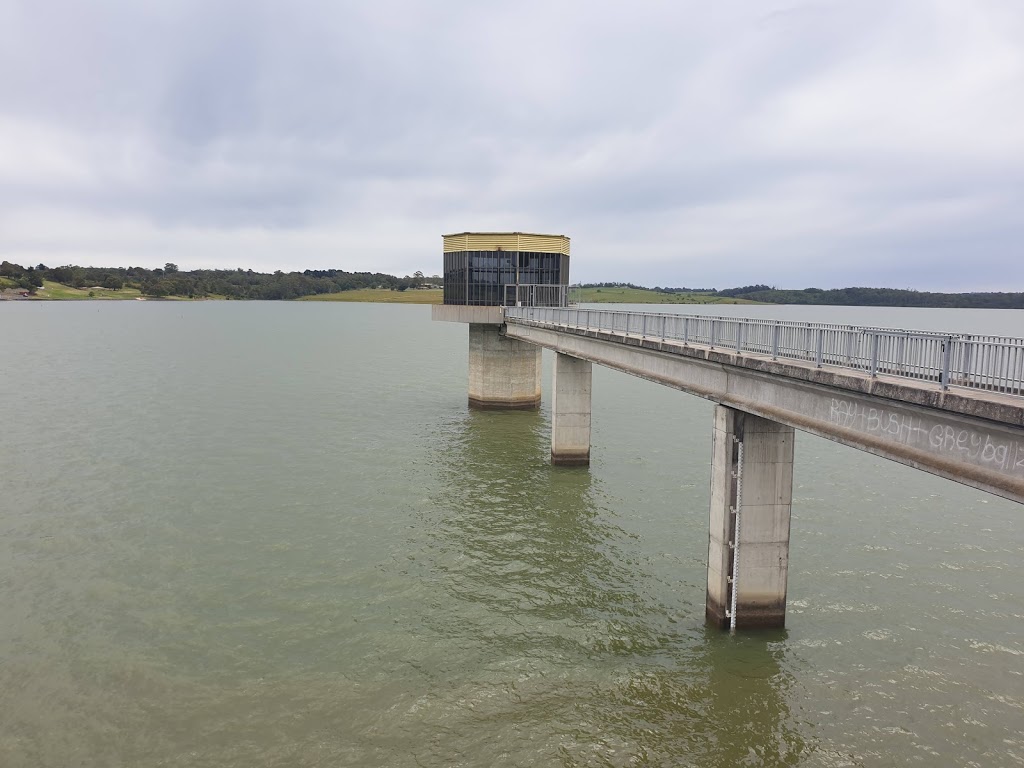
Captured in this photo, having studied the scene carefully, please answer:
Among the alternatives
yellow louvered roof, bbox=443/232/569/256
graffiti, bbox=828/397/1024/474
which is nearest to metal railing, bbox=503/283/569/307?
yellow louvered roof, bbox=443/232/569/256

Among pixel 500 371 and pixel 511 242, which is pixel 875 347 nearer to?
pixel 500 371

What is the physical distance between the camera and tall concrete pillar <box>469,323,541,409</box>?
165ft

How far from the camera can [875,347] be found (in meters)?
13.4

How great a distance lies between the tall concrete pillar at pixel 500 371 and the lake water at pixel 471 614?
11.6 metres

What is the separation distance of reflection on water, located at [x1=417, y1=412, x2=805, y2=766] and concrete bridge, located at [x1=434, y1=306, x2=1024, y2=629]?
205cm

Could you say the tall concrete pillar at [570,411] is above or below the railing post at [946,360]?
below

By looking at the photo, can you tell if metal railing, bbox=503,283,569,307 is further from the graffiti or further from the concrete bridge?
the graffiti

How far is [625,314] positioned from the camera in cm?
2638

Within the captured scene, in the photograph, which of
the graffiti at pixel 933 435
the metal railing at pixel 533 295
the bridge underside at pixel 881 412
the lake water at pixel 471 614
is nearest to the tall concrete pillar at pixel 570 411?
the lake water at pixel 471 614

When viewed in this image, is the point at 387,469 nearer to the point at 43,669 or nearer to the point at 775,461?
the point at 43,669

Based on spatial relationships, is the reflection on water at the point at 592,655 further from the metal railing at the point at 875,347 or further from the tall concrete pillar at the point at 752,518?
the metal railing at the point at 875,347

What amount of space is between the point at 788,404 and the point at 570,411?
19486 mm

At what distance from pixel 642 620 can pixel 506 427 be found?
2686 cm

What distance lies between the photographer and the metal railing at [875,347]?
1143cm
